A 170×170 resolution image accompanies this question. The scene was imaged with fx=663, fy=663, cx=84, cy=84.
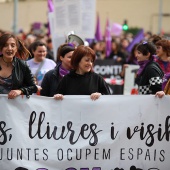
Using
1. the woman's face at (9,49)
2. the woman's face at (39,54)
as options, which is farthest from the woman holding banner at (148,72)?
the woman's face at (39,54)

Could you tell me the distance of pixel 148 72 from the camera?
331 inches

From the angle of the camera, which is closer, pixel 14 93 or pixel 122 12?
pixel 14 93

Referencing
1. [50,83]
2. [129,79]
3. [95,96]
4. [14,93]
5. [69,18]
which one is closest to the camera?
[14,93]

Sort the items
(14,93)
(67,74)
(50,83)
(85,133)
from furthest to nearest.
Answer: (50,83), (67,74), (85,133), (14,93)

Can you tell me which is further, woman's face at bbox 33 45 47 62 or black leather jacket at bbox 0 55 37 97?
woman's face at bbox 33 45 47 62

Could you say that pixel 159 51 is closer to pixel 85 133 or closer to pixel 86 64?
pixel 86 64

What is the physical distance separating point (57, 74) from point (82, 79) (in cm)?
92

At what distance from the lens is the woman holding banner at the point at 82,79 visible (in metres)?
7.50

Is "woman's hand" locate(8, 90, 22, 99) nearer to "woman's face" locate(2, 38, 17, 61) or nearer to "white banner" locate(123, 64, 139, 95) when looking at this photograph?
"woman's face" locate(2, 38, 17, 61)

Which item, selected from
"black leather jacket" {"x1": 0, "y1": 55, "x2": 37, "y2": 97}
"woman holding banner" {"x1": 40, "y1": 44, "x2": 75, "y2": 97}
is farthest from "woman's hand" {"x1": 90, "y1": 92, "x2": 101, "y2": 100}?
"woman holding banner" {"x1": 40, "y1": 44, "x2": 75, "y2": 97}

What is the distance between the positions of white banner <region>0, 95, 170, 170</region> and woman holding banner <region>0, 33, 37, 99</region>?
14cm

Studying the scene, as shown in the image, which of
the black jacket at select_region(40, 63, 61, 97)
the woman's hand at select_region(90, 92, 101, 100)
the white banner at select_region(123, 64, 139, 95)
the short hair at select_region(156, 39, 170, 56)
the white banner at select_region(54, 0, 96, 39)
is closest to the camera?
the woman's hand at select_region(90, 92, 101, 100)

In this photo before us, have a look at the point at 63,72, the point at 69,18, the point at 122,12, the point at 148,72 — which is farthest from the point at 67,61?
the point at 122,12

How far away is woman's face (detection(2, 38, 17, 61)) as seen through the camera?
24.3 feet
